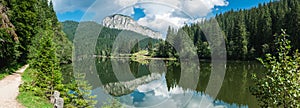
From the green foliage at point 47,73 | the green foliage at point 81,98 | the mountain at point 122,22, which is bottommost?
the green foliage at point 81,98

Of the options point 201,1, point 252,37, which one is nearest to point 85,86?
point 201,1

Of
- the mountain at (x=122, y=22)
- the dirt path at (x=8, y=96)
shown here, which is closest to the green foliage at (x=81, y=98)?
the dirt path at (x=8, y=96)

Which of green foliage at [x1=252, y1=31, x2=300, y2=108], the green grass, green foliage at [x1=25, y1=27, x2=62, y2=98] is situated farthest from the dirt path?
green foliage at [x1=252, y1=31, x2=300, y2=108]

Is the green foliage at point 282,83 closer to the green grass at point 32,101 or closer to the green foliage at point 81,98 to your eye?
the green foliage at point 81,98

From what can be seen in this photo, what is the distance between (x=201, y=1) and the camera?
877 centimetres

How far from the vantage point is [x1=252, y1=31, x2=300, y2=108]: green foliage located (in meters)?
4.57

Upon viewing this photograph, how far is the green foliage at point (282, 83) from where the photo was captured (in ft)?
15.0

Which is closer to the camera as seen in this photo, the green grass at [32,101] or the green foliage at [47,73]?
the green grass at [32,101]

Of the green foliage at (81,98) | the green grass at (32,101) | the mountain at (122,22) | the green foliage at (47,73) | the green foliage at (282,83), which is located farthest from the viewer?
the green foliage at (47,73)

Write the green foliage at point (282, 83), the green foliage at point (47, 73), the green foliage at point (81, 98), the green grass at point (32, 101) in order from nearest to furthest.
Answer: the green foliage at point (282, 83) → the green grass at point (32, 101) → the green foliage at point (81, 98) → the green foliage at point (47, 73)

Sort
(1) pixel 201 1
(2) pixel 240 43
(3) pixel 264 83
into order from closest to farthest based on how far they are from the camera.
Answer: (3) pixel 264 83 → (1) pixel 201 1 → (2) pixel 240 43

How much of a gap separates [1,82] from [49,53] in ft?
13.8

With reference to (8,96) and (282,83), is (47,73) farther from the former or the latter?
(282,83)

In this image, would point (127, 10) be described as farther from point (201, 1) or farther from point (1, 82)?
point (1, 82)
